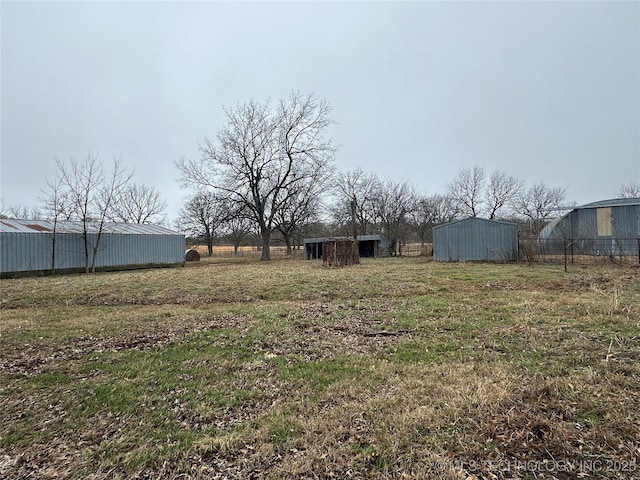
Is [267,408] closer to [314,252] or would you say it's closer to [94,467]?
[94,467]

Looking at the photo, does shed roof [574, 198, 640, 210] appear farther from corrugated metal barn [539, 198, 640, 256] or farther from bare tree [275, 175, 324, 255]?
bare tree [275, 175, 324, 255]

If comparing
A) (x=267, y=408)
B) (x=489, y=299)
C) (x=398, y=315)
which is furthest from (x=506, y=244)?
(x=267, y=408)

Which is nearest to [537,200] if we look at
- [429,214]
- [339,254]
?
[429,214]

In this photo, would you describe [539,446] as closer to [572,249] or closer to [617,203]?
[572,249]

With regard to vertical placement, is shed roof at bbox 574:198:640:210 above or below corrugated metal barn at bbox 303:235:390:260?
above

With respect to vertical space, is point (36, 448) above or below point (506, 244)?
below

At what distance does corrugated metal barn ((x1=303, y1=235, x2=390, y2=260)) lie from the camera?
30969mm

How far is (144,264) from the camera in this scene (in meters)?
23.4

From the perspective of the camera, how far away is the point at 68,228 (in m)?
20.6

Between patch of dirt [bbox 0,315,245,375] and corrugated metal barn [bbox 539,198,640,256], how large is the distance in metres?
18.4

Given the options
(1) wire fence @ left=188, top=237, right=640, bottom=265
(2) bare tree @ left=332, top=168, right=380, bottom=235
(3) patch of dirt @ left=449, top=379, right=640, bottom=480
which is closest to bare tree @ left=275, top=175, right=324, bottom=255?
(2) bare tree @ left=332, top=168, right=380, bottom=235

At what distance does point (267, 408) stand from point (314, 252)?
28.1 metres

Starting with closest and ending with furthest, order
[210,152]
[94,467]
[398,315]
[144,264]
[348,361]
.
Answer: [94,467] → [348,361] → [398,315] → [144,264] → [210,152]

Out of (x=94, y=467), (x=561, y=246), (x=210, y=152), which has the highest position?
(x=210, y=152)
